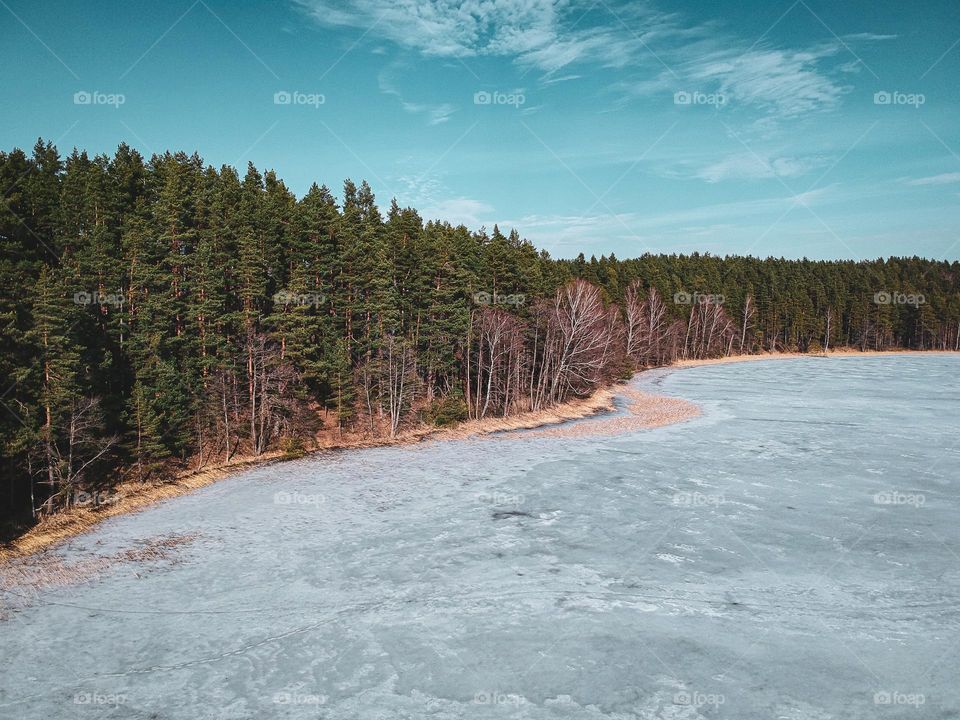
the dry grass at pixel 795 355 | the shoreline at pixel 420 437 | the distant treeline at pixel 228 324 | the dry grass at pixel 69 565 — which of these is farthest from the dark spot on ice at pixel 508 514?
the dry grass at pixel 795 355

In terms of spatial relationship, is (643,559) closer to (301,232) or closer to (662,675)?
(662,675)

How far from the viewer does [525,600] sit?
14.3m

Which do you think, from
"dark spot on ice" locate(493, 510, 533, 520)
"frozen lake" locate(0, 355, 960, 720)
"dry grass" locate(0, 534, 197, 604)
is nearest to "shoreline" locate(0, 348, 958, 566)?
"dry grass" locate(0, 534, 197, 604)

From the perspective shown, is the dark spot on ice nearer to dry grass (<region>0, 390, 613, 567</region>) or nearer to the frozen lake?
the frozen lake

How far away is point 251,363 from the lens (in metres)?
37.3

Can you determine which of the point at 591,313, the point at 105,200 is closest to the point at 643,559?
the point at 591,313

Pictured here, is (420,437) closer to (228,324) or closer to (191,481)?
(191,481)

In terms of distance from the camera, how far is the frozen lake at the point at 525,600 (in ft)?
34.8

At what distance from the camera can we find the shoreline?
2272 cm

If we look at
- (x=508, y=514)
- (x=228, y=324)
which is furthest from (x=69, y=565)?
(x=228, y=324)

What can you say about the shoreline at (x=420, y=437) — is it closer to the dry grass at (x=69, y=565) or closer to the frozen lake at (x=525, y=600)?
the dry grass at (x=69, y=565)

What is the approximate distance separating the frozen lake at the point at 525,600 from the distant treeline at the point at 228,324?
25.8 ft

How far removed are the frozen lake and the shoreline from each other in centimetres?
165

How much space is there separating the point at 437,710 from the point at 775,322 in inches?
4664
